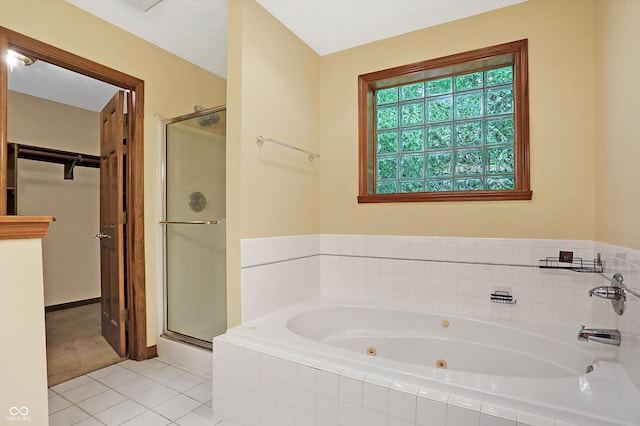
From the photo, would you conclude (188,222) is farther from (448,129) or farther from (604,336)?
(604,336)

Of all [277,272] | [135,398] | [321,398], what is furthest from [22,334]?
[277,272]

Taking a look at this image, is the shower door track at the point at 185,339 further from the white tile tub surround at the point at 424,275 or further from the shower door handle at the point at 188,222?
the shower door handle at the point at 188,222

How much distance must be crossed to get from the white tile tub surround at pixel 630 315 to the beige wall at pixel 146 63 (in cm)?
278

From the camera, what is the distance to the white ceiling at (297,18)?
2061mm

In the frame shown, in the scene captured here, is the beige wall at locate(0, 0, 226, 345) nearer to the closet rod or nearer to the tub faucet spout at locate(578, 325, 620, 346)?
the closet rod

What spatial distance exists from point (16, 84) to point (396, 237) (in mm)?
3912

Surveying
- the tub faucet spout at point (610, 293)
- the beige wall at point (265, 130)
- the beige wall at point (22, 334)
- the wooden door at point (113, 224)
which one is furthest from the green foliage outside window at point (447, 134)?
the beige wall at point (22, 334)

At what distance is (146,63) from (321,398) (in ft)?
8.69

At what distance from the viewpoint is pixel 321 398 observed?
1.37 metres

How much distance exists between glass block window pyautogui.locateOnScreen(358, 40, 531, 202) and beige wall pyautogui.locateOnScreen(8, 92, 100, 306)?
3.52 m

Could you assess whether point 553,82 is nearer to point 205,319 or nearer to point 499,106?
point 499,106

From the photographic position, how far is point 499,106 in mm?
2170

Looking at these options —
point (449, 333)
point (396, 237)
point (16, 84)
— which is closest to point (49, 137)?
point (16, 84)

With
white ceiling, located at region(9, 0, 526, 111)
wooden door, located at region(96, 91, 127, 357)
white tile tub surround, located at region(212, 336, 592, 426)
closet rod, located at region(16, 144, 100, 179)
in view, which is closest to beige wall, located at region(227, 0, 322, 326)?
white ceiling, located at region(9, 0, 526, 111)
